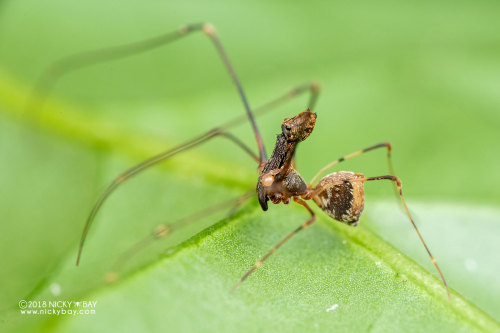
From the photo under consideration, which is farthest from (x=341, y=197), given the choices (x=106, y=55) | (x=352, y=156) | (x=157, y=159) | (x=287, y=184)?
(x=106, y=55)

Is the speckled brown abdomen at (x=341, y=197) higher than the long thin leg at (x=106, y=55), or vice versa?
the long thin leg at (x=106, y=55)

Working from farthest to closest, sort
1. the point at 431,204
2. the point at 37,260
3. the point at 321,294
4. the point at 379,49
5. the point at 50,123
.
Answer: the point at 379,49
the point at 50,123
the point at 431,204
the point at 37,260
the point at 321,294

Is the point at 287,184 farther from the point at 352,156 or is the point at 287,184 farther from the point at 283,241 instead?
the point at 352,156

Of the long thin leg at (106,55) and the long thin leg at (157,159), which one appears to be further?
the long thin leg at (106,55)

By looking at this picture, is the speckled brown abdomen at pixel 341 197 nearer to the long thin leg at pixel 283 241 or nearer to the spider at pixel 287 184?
the spider at pixel 287 184

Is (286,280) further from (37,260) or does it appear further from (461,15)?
(461,15)

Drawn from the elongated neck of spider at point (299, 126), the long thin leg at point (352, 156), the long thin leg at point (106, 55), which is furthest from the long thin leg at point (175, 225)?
the long thin leg at point (106, 55)

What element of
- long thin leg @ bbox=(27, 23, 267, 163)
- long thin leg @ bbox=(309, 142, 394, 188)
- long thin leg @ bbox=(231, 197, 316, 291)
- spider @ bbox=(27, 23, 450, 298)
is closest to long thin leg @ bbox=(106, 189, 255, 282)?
spider @ bbox=(27, 23, 450, 298)

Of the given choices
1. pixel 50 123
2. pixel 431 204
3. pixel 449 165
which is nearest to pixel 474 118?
pixel 449 165
